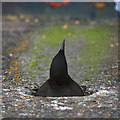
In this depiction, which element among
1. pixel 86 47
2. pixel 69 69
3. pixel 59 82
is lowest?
pixel 59 82

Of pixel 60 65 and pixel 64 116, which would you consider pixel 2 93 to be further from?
pixel 64 116

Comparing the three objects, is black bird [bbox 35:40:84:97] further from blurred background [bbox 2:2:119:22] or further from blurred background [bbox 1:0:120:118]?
blurred background [bbox 2:2:119:22]

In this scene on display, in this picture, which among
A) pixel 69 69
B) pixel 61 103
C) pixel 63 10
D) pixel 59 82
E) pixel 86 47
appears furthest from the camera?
pixel 63 10

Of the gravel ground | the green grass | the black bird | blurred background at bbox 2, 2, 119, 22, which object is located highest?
blurred background at bbox 2, 2, 119, 22

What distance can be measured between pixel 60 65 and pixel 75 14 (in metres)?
18.9

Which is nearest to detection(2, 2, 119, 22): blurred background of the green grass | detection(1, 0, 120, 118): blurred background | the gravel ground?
detection(1, 0, 120, 118): blurred background

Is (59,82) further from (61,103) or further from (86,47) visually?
(86,47)

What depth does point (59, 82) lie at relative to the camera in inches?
→ 179

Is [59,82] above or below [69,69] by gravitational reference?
below

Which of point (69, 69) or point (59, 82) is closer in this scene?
point (59, 82)

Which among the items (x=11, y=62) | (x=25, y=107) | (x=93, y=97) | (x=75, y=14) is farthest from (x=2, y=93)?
(x=75, y=14)

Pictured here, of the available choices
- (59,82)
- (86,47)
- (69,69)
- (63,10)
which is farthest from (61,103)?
(63,10)

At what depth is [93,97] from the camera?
15.5 ft

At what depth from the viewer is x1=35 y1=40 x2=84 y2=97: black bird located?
450cm
